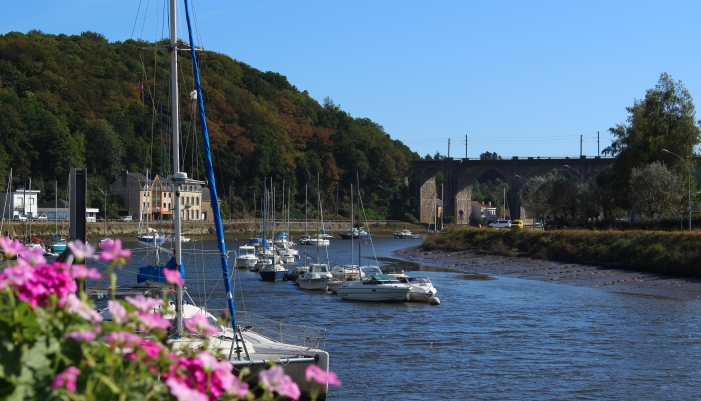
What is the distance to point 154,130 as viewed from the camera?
12544 centimetres

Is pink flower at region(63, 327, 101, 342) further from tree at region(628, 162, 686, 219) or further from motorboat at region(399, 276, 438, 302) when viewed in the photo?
tree at region(628, 162, 686, 219)

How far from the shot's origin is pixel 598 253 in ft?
184

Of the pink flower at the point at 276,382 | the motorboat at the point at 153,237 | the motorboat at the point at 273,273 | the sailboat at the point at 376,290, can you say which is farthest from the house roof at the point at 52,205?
the pink flower at the point at 276,382

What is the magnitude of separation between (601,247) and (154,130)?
8374cm

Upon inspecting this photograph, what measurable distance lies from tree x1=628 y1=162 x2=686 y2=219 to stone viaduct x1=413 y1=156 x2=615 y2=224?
50436 millimetres

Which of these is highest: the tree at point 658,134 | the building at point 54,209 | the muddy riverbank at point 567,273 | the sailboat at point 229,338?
the tree at point 658,134

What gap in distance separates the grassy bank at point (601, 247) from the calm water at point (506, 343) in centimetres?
749

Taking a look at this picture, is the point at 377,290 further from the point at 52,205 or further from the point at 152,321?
the point at 52,205

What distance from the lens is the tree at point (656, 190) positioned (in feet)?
202

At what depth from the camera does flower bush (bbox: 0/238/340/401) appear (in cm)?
411

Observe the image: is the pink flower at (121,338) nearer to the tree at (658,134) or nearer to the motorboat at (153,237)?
the motorboat at (153,237)

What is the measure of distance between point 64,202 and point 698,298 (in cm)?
7735

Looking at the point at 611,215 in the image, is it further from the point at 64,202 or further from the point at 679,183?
the point at 64,202

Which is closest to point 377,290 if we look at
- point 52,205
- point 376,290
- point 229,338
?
point 376,290
